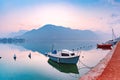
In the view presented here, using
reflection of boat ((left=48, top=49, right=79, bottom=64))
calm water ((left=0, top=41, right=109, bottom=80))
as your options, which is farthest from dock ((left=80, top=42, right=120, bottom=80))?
reflection of boat ((left=48, top=49, right=79, bottom=64))

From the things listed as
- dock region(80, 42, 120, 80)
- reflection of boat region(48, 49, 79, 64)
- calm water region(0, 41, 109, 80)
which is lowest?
calm water region(0, 41, 109, 80)

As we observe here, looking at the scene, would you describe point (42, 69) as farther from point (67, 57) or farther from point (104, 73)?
point (104, 73)

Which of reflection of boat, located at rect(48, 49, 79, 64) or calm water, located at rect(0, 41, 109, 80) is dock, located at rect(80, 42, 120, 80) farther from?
reflection of boat, located at rect(48, 49, 79, 64)

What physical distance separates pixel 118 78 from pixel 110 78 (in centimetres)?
36

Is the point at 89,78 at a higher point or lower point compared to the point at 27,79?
higher

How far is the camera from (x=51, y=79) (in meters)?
22.8

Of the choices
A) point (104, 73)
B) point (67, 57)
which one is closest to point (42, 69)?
point (67, 57)

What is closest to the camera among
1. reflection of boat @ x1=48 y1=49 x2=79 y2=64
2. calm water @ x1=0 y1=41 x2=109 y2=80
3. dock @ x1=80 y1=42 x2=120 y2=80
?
dock @ x1=80 y1=42 x2=120 y2=80

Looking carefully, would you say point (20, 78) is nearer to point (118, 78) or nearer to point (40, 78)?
point (40, 78)

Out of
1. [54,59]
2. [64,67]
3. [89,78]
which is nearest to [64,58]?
[64,67]

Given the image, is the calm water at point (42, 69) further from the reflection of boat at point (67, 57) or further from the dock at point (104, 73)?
the dock at point (104, 73)

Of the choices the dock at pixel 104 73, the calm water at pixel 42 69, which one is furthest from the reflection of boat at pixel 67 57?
the dock at pixel 104 73

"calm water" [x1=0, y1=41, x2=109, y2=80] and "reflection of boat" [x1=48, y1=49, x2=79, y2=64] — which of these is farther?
"reflection of boat" [x1=48, y1=49, x2=79, y2=64]

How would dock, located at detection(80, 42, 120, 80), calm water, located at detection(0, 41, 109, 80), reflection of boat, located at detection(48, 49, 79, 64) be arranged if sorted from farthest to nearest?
reflection of boat, located at detection(48, 49, 79, 64), calm water, located at detection(0, 41, 109, 80), dock, located at detection(80, 42, 120, 80)
